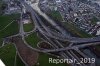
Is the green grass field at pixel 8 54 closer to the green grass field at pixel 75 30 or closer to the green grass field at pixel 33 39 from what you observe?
the green grass field at pixel 33 39

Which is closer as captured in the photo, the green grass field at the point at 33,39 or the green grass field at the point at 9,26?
the green grass field at the point at 33,39

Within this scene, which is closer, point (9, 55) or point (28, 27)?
point (9, 55)

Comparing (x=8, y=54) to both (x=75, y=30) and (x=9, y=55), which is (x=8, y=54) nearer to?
(x=9, y=55)

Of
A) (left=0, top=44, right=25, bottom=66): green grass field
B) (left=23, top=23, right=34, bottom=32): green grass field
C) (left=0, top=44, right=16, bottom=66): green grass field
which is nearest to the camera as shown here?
(left=0, top=44, right=25, bottom=66): green grass field

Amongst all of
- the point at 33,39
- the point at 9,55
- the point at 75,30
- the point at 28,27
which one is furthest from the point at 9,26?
the point at 75,30

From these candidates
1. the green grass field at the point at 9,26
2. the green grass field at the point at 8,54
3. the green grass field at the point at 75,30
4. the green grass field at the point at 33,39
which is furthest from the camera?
the green grass field at the point at 9,26

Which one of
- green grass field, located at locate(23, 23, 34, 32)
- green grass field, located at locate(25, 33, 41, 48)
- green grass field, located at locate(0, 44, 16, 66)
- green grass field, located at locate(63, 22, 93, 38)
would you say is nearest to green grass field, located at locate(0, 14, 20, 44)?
green grass field, located at locate(23, 23, 34, 32)

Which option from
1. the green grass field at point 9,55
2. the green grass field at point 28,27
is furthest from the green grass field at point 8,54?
the green grass field at point 28,27

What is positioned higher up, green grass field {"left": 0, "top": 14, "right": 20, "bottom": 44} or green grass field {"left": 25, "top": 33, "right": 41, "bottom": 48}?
green grass field {"left": 0, "top": 14, "right": 20, "bottom": 44}

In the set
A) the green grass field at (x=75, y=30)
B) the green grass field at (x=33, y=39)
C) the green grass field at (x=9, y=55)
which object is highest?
the green grass field at (x=9, y=55)

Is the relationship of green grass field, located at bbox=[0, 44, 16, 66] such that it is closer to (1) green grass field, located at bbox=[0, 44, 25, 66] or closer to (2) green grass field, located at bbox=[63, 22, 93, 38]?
(1) green grass field, located at bbox=[0, 44, 25, 66]

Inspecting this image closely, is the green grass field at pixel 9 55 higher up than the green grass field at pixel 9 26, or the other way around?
the green grass field at pixel 9 26

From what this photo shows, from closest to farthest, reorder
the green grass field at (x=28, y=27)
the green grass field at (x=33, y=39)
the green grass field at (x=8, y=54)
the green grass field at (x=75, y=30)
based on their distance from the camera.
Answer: the green grass field at (x=8, y=54)
the green grass field at (x=33, y=39)
the green grass field at (x=75, y=30)
the green grass field at (x=28, y=27)

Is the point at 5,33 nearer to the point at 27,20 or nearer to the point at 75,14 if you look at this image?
the point at 27,20
